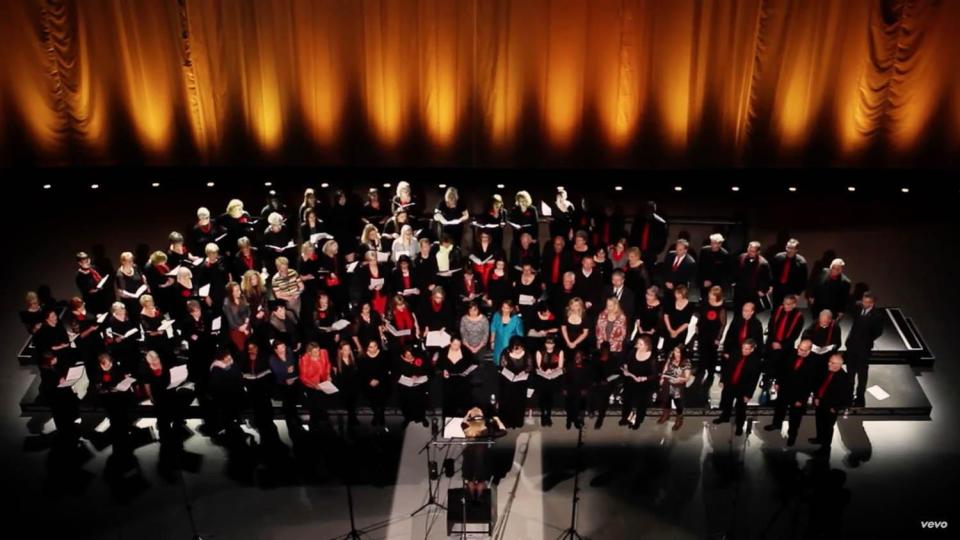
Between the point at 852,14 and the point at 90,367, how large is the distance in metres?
11.2

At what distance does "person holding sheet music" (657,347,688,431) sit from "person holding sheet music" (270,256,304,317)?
3968 mm

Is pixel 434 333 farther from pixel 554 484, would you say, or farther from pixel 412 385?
pixel 554 484

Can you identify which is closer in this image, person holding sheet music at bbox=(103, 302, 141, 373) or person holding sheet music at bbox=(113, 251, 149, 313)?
person holding sheet music at bbox=(103, 302, 141, 373)

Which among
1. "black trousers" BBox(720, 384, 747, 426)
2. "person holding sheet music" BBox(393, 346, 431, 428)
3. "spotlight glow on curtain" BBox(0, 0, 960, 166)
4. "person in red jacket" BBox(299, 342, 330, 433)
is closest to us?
"person in red jacket" BBox(299, 342, 330, 433)

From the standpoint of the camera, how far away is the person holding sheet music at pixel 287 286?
1017 centimetres

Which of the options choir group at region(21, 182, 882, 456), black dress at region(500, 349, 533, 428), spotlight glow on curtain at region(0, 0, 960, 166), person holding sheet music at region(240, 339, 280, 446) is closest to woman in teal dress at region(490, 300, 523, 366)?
choir group at region(21, 182, 882, 456)

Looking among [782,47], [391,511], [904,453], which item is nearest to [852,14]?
[782,47]

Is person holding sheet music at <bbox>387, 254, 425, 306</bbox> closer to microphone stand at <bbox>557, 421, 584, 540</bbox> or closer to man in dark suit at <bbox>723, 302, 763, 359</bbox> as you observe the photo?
microphone stand at <bbox>557, 421, 584, 540</bbox>

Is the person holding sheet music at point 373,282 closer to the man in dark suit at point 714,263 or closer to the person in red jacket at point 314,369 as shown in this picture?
the person in red jacket at point 314,369

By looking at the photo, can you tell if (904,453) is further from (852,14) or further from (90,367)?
(90,367)

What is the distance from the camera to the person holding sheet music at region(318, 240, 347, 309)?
417 inches

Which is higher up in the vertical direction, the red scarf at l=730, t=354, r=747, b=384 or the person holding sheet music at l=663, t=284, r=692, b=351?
the person holding sheet music at l=663, t=284, r=692, b=351

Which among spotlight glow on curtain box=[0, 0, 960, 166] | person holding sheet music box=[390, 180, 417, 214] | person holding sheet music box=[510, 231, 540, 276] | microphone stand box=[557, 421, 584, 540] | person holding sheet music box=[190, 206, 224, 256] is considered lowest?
microphone stand box=[557, 421, 584, 540]

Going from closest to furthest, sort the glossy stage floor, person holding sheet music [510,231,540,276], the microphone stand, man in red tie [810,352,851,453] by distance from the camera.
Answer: the microphone stand < the glossy stage floor < man in red tie [810,352,851,453] < person holding sheet music [510,231,540,276]
